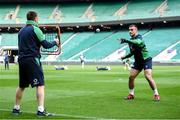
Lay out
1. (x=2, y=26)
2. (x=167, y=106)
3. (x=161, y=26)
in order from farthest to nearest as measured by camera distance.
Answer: (x=2, y=26) → (x=161, y=26) → (x=167, y=106)

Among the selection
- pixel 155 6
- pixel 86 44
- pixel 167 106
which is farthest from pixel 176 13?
pixel 167 106

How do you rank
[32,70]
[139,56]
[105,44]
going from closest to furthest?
1. [32,70]
2. [139,56]
3. [105,44]

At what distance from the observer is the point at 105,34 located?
77438 millimetres

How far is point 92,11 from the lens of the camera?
263 ft

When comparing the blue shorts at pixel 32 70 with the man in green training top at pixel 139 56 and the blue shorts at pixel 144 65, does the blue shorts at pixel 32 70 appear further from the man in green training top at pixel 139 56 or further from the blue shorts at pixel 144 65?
the blue shorts at pixel 144 65

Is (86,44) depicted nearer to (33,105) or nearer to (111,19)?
(111,19)

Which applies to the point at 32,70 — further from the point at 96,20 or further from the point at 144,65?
the point at 96,20

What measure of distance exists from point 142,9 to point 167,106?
6285 centimetres

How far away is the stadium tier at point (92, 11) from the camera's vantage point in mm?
72250

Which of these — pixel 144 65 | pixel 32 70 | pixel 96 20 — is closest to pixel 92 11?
pixel 96 20

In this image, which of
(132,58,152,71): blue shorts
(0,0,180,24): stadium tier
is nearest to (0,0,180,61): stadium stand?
(0,0,180,24): stadium tier

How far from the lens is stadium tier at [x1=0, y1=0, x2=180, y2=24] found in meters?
72.2

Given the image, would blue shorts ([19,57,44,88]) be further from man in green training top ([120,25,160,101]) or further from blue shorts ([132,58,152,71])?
blue shorts ([132,58,152,71])

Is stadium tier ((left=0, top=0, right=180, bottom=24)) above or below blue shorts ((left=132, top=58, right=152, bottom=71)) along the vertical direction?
above
